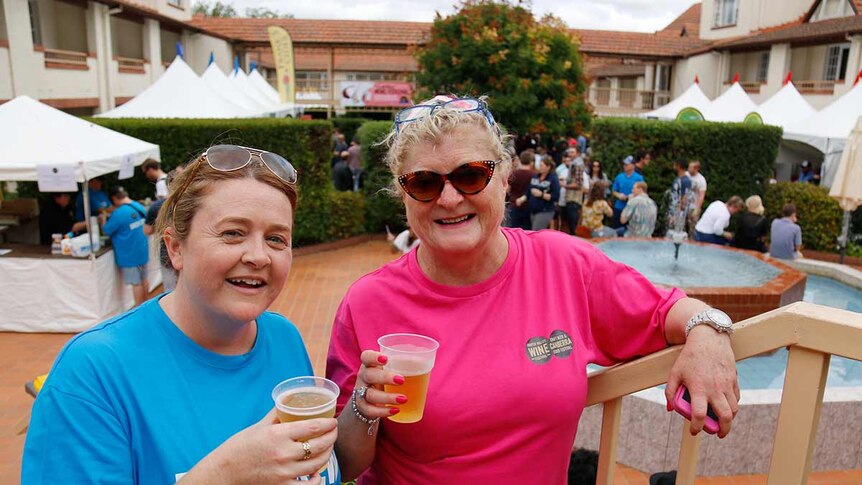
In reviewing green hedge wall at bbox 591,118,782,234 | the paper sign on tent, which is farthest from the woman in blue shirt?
green hedge wall at bbox 591,118,782,234

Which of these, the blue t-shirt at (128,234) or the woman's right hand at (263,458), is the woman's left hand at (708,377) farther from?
the blue t-shirt at (128,234)

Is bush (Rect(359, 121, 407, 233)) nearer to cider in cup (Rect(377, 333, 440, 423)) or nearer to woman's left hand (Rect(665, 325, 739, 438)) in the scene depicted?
cider in cup (Rect(377, 333, 440, 423))

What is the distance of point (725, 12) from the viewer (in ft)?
101

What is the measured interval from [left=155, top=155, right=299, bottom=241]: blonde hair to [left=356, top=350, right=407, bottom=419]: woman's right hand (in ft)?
1.72

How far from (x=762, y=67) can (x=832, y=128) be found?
1502cm

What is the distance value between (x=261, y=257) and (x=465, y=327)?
0.64m

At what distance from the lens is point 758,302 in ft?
20.3

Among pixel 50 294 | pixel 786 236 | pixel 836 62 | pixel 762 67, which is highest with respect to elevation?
pixel 762 67

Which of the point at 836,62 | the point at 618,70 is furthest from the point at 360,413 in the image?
the point at 618,70

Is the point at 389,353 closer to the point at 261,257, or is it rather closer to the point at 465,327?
the point at 465,327

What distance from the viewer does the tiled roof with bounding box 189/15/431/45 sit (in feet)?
89.7

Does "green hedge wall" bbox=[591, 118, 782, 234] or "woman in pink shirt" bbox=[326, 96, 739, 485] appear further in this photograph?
"green hedge wall" bbox=[591, 118, 782, 234]

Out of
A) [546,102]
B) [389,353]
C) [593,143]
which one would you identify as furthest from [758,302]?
[546,102]

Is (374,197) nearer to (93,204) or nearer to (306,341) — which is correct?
(93,204)
